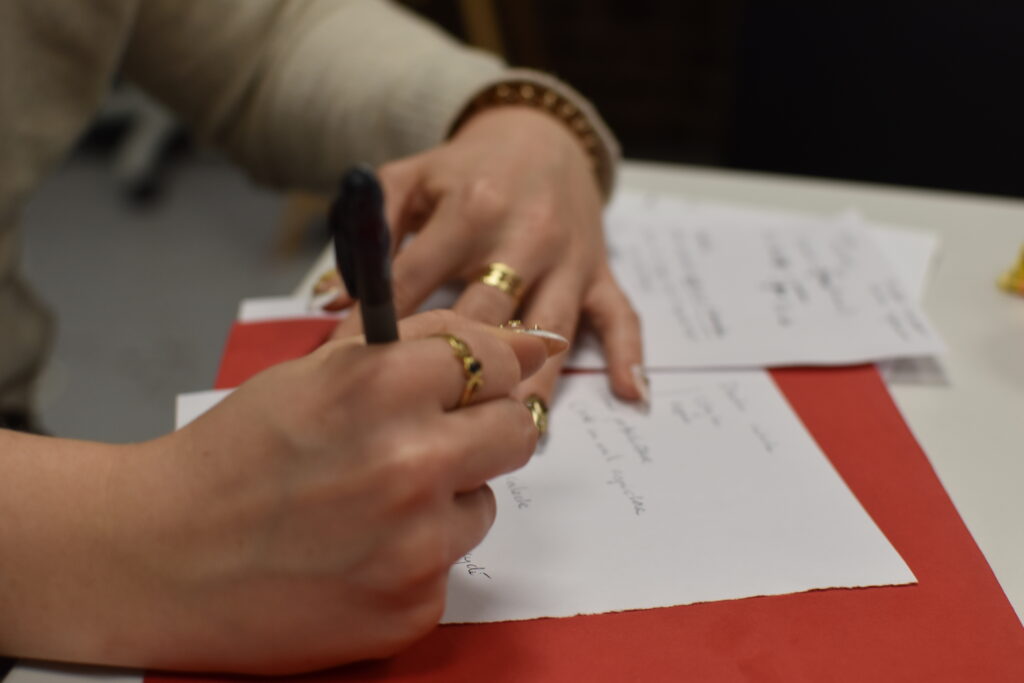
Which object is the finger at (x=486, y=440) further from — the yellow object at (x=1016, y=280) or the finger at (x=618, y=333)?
the yellow object at (x=1016, y=280)

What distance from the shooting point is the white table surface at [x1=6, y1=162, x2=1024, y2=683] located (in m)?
0.45

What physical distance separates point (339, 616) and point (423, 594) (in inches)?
1.3

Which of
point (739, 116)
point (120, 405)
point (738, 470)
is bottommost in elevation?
point (120, 405)

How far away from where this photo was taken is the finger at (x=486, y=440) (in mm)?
328

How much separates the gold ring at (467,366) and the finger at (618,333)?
213 mm

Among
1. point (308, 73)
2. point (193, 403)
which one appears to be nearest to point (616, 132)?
point (308, 73)

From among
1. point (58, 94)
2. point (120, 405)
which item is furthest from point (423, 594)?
point (120, 405)

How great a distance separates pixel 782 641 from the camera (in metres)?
0.37

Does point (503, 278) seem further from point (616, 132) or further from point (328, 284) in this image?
point (616, 132)

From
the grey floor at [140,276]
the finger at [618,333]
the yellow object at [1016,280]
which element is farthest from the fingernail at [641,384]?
the grey floor at [140,276]

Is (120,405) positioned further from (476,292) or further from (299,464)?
(299,464)

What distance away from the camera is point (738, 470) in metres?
0.47

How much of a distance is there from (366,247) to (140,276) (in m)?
1.80

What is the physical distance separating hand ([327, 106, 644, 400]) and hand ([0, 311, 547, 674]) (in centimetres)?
18
